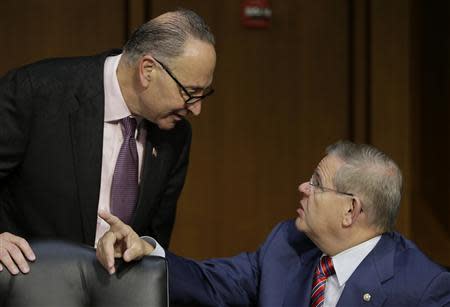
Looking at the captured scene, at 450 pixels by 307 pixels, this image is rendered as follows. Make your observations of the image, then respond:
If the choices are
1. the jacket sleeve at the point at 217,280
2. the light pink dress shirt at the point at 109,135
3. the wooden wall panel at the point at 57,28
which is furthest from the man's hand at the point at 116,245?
the wooden wall panel at the point at 57,28

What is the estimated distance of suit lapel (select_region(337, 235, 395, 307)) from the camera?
7.77ft

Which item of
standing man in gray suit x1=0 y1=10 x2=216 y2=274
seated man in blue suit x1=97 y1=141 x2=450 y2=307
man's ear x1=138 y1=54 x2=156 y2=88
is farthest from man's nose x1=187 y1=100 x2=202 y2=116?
seated man in blue suit x1=97 y1=141 x2=450 y2=307

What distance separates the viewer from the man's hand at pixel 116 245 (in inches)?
80.5

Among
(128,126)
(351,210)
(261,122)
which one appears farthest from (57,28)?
(351,210)

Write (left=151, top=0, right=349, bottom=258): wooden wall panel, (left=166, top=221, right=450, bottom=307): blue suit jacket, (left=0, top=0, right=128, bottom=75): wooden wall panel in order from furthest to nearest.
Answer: (left=151, top=0, right=349, bottom=258): wooden wall panel < (left=0, top=0, right=128, bottom=75): wooden wall panel < (left=166, top=221, right=450, bottom=307): blue suit jacket

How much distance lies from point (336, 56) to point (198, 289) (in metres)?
1.92

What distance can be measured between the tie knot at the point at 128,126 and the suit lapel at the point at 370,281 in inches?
25.9

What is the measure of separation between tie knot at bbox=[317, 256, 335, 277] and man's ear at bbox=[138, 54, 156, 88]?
24.2 inches

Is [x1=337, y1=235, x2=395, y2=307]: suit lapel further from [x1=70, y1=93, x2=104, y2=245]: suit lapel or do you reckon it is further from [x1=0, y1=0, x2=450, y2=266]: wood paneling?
[x1=0, y1=0, x2=450, y2=266]: wood paneling

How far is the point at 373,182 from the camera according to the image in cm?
243

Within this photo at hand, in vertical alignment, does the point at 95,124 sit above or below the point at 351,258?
above

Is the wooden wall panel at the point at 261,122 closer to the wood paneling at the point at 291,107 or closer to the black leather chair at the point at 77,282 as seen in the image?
the wood paneling at the point at 291,107

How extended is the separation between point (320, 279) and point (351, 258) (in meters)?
0.09

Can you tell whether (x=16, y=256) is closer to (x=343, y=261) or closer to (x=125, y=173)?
(x=125, y=173)
